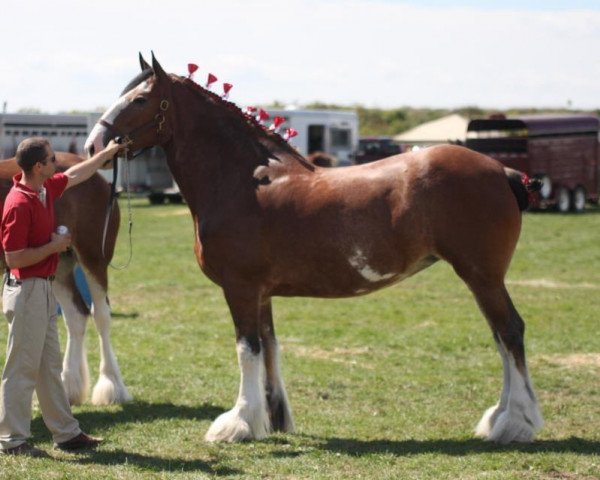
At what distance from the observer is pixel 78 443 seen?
7055 mm

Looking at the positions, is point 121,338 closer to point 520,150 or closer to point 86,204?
point 86,204

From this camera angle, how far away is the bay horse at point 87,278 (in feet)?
29.2

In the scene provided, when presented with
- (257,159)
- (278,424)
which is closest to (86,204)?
(257,159)

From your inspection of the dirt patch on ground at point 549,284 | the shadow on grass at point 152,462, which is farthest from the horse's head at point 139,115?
the dirt patch on ground at point 549,284

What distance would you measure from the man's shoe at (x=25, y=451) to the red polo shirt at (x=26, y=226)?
115 centimetres

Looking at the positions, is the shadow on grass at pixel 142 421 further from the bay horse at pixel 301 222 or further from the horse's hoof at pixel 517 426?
the horse's hoof at pixel 517 426

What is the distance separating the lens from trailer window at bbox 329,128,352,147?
41.6 m

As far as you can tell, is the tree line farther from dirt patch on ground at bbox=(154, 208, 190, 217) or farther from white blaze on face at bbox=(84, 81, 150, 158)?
white blaze on face at bbox=(84, 81, 150, 158)

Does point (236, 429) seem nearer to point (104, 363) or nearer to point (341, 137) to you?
point (104, 363)

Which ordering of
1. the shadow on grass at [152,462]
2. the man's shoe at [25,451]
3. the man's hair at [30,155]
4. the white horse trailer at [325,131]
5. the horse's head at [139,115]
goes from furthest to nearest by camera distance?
the white horse trailer at [325,131]
the horse's head at [139,115]
the man's shoe at [25,451]
the man's hair at [30,155]
the shadow on grass at [152,462]

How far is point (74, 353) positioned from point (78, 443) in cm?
203

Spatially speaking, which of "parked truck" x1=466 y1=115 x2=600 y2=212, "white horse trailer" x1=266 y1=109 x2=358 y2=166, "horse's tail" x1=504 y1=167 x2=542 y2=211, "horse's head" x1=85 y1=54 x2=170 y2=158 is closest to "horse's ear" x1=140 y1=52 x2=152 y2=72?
"horse's head" x1=85 y1=54 x2=170 y2=158

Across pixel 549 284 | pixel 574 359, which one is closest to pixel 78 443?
pixel 574 359

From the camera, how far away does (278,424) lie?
7.69 meters
